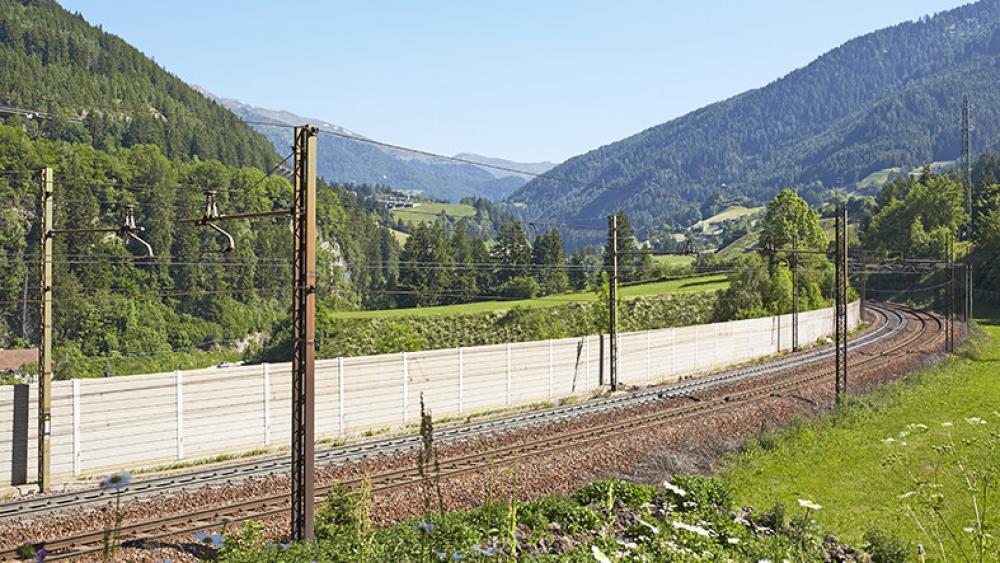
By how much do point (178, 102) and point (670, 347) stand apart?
13161 centimetres

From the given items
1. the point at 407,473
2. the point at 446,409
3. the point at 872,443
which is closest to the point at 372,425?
the point at 446,409

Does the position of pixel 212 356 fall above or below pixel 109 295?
below

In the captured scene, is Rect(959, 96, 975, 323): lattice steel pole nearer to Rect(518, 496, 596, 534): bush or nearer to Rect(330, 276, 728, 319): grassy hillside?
Rect(330, 276, 728, 319): grassy hillside

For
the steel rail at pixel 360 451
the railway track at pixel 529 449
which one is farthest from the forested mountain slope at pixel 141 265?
the railway track at pixel 529 449

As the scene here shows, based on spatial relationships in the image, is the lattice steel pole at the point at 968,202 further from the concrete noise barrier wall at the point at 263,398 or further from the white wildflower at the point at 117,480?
the white wildflower at the point at 117,480

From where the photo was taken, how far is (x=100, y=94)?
436 feet

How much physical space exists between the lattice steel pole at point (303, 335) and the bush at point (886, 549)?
9684 millimetres

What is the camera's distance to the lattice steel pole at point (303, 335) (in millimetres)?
13617

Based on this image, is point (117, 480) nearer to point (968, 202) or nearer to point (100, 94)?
point (968, 202)

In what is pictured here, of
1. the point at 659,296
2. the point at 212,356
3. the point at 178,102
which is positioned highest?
the point at 178,102

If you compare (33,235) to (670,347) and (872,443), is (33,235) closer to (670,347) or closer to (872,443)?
(670,347)

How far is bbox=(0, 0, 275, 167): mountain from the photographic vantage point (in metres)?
116

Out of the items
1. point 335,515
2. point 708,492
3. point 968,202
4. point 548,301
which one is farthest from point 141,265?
point 968,202

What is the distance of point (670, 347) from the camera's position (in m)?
44.2
